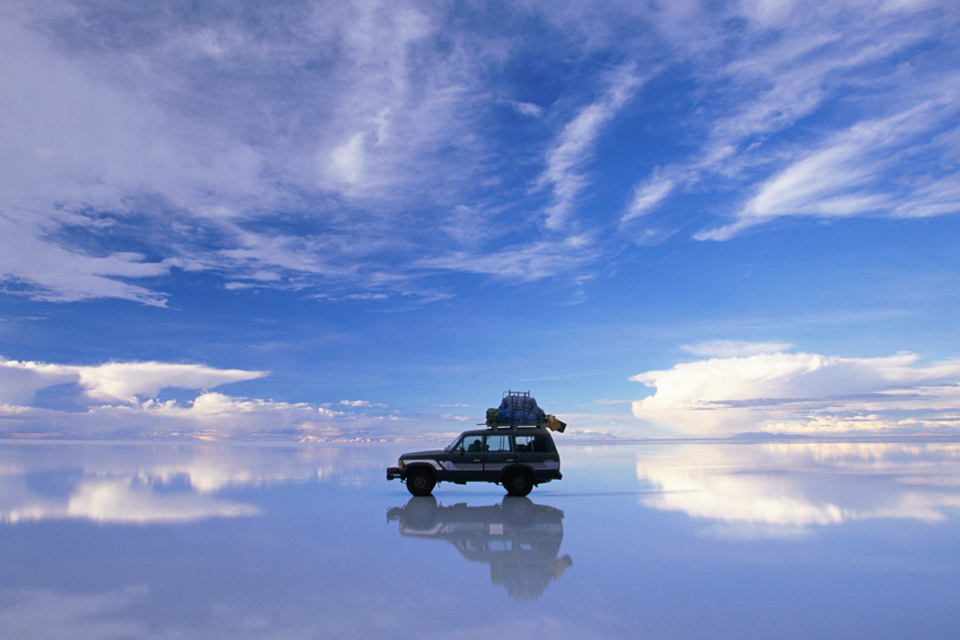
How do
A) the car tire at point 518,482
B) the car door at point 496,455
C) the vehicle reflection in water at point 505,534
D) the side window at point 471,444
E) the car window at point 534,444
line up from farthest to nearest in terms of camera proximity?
1. the side window at point 471,444
2. the car window at point 534,444
3. the car door at point 496,455
4. the car tire at point 518,482
5. the vehicle reflection in water at point 505,534

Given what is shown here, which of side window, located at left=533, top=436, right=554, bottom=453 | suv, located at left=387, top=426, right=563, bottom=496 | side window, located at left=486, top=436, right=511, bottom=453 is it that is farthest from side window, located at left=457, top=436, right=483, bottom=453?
side window, located at left=533, top=436, right=554, bottom=453

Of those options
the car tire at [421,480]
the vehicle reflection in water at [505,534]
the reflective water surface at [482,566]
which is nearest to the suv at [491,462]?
the car tire at [421,480]

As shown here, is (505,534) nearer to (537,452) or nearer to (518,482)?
(518,482)

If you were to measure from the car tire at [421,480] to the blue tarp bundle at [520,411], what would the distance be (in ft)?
10.1

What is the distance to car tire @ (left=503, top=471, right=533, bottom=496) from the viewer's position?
1847 centimetres

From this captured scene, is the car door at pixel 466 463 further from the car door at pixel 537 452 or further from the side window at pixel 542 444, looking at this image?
the side window at pixel 542 444

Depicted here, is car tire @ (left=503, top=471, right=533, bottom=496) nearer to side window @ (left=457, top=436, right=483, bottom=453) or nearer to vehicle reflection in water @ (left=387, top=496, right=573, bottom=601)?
vehicle reflection in water @ (left=387, top=496, right=573, bottom=601)

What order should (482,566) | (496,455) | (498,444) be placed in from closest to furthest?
(482,566)
(496,455)
(498,444)

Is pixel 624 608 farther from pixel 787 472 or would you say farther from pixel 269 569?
pixel 787 472

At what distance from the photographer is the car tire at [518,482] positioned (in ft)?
60.6

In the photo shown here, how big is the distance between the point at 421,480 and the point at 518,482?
322 cm

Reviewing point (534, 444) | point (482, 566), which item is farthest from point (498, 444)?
point (482, 566)

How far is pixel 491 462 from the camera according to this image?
61.5 feet

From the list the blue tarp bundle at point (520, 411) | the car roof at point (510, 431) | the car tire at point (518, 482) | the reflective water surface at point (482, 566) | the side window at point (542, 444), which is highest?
the blue tarp bundle at point (520, 411)
